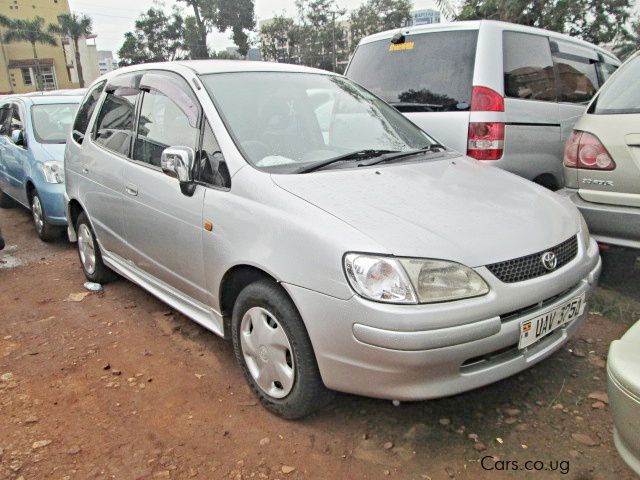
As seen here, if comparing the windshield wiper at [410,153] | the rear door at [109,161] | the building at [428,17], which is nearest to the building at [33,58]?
the building at [428,17]

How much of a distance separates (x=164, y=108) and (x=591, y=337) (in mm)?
3036

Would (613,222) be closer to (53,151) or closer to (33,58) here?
(53,151)

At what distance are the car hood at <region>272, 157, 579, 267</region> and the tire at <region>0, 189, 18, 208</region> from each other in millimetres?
7111

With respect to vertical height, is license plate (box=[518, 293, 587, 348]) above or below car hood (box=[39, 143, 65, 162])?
below

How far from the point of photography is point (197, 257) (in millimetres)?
2854

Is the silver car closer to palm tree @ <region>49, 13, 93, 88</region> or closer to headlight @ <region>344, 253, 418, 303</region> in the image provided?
headlight @ <region>344, 253, 418, 303</region>

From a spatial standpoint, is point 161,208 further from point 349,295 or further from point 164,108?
point 349,295

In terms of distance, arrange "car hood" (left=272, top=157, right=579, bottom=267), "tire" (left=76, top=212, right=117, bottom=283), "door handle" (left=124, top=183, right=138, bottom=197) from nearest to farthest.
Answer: "car hood" (left=272, top=157, right=579, bottom=267), "door handle" (left=124, top=183, right=138, bottom=197), "tire" (left=76, top=212, right=117, bottom=283)

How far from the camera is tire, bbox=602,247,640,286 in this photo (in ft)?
13.1

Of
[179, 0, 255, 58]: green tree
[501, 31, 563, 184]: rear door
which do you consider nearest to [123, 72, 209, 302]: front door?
[501, 31, 563, 184]: rear door

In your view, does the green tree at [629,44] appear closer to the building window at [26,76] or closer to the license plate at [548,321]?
the license plate at [548,321]

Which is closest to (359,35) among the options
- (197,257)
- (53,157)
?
(53,157)

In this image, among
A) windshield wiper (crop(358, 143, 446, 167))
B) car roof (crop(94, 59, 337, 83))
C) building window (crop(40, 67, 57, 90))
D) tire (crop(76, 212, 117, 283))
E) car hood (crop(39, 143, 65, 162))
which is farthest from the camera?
building window (crop(40, 67, 57, 90))

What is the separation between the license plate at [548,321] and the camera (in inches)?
87.4
